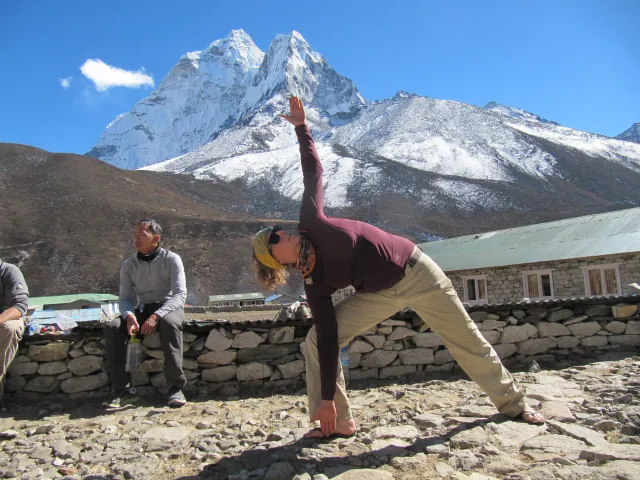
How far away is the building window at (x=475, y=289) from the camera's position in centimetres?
2130

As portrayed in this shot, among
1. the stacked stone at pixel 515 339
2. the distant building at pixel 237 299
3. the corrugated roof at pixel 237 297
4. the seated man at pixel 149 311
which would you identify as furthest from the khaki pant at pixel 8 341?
the corrugated roof at pixel 237 297

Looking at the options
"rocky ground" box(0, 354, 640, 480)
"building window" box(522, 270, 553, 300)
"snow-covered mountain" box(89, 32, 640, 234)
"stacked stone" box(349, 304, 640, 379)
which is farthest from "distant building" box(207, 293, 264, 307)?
"rocky ground" box(0, 354, 640, 480)

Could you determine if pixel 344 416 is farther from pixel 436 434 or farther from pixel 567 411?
pixel 567 411

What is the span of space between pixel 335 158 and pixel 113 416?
381ft

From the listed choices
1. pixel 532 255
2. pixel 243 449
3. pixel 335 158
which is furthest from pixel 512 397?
pixel 335 158

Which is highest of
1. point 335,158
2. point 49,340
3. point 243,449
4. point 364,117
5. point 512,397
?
point 364,117

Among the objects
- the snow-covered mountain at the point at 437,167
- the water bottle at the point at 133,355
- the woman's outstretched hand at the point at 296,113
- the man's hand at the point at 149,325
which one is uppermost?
the snow-covered mountain at the point at 437,167

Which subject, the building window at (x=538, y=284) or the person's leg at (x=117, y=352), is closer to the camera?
the person's leg at (x=117, y=352)

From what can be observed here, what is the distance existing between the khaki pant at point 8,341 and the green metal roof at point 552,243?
1786 cm

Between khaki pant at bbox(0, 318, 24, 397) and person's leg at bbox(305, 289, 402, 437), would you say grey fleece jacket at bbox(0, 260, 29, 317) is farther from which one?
person's leg at bbox(305, 289, 402, 437)

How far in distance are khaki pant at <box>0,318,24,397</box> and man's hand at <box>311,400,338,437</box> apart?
2.68 meters

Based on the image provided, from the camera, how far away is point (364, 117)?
186 metres

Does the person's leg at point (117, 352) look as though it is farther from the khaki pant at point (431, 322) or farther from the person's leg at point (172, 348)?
the khaki pant at point (431, 322)

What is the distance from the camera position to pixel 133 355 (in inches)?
163
